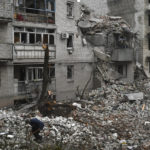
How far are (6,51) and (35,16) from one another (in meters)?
4.62

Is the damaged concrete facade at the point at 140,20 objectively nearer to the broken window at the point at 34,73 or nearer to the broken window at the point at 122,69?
the broken window at the point at 122,69

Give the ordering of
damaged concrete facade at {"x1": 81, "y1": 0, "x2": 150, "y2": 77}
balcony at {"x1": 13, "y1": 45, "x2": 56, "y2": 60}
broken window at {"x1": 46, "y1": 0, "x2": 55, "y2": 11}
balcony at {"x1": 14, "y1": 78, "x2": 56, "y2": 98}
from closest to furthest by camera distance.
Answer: balcony at {"x1": 13, "y1": 45, "x2": 56, "y2": 60}
balcony at {"x1": 14, "y1": 78, "x2": 56, "y2": 98}
broken window at {"x1": 46, "y1": 0, "x2": 55, "y2": 11}
damaged concrete facade at {"x1": 81, "y1": 0, "x2": 150, "y2": 77}

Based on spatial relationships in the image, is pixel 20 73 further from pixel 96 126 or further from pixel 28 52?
pixel 96 126

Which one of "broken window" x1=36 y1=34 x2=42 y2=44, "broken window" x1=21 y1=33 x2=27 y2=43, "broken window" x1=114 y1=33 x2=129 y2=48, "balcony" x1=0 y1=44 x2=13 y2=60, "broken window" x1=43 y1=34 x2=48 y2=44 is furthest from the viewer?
"broken window" x1=114 y1=33 x2=129 y2=48

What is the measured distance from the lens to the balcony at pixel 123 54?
27625 millimetres

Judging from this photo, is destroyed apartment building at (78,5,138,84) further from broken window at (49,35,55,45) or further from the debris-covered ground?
the debris-covered ground

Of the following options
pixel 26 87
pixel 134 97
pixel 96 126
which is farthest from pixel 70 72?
pixel 96 126

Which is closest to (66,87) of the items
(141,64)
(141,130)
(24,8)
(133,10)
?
(24,8)

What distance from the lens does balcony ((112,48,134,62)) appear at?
27.6 m

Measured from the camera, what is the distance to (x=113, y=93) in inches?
928

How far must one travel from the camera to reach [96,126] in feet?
49.8

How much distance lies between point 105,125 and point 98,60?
11.8 meters

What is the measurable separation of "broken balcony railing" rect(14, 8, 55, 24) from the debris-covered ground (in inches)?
288

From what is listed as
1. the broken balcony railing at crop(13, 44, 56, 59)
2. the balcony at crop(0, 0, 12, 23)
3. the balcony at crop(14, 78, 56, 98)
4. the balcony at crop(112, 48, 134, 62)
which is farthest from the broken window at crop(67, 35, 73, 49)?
the balcony at crop(0, 0, 12, 23)
